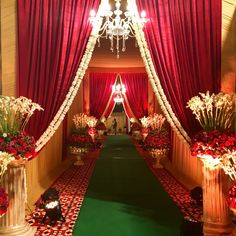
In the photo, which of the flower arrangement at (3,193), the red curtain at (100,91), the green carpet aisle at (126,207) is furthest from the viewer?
the red curtain at (100,91)

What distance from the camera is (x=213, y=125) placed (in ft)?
12.4

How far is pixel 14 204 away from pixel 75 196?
6.84ft

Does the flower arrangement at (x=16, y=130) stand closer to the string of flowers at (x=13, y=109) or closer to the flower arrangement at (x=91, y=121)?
the string of flowers at (x=13, y=109)

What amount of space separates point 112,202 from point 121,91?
856 centimetres

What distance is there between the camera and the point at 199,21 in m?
4.01

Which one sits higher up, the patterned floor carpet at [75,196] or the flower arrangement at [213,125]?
the flower arrangement at [213,125]

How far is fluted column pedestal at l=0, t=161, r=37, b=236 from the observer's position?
3.62 metres

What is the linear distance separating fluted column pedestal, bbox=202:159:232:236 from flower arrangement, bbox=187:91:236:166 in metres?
0.15

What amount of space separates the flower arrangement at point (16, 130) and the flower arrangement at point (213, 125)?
6.25 ft

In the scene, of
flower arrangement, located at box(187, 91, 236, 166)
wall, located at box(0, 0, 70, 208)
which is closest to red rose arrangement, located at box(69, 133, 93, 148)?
wall, located at box(0, 0, 70, 208)

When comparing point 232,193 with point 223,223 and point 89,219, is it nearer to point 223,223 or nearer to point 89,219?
point 223,223

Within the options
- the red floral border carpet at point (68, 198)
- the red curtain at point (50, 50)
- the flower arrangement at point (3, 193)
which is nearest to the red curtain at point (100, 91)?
the red floral border carpet at point (68, 198)

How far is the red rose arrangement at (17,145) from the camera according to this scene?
338cm

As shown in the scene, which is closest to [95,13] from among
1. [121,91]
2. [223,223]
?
[223,223]
